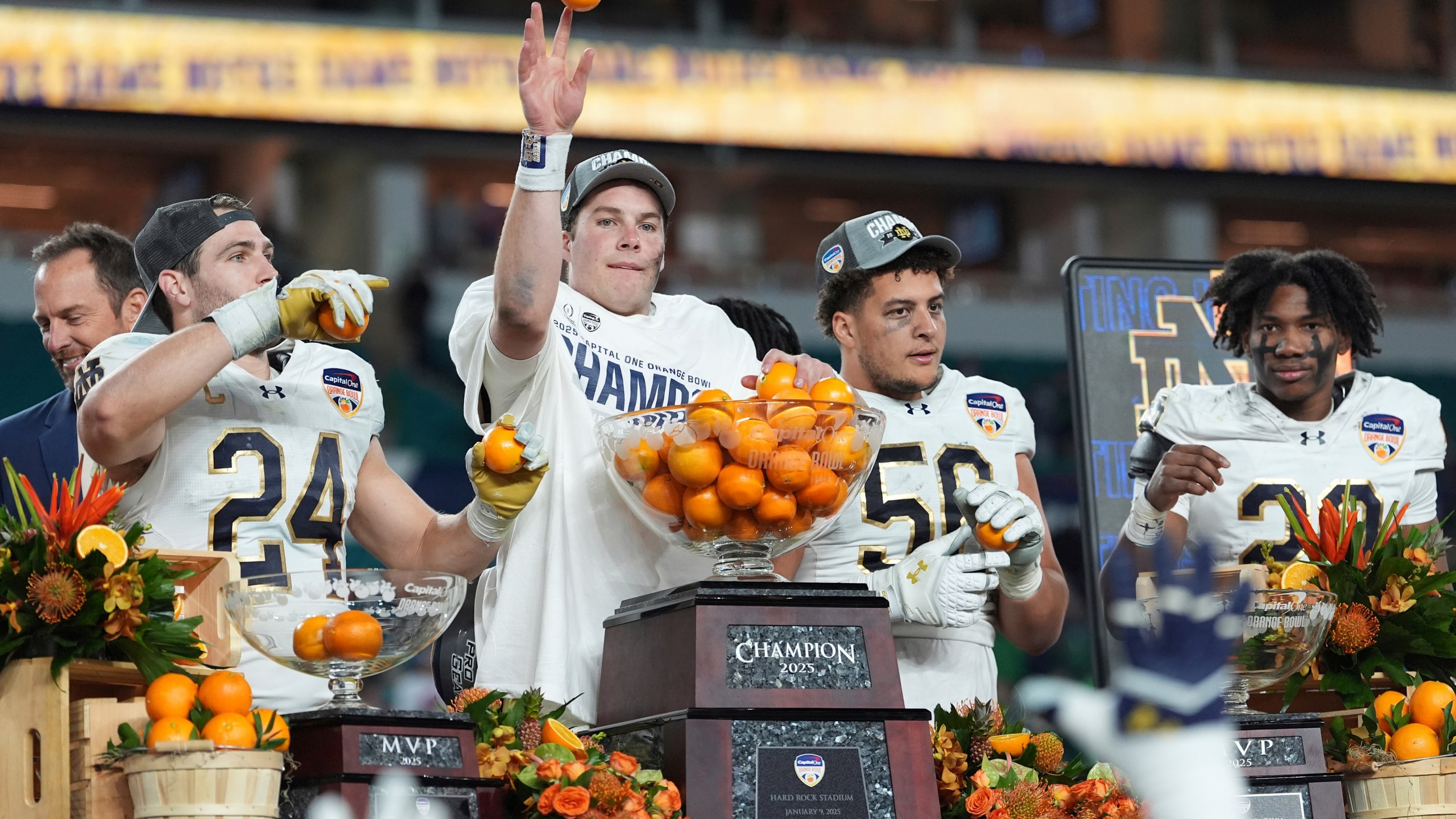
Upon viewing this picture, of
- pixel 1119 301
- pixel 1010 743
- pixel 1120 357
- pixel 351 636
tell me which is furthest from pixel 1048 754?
pixel 1119 301

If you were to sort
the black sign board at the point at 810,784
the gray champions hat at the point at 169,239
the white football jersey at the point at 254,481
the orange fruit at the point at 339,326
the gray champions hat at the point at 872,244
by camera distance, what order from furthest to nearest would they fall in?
Result: the gray champions hat at the point at 872,244 < the gray champions hat at the point at 169,239 < the white football jersey at the point at 254,481 < the orange fruit at the point at 339,326 < the black sign board at the point at 810,784

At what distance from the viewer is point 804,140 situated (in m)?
12.0

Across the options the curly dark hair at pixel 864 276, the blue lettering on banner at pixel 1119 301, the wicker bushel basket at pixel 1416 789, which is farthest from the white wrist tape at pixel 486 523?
the blue lettering on banner at pixel 1119 301

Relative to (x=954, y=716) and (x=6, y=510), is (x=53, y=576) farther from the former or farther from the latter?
(x=954, y=716)

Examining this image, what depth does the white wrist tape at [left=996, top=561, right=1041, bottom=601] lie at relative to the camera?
2.83m

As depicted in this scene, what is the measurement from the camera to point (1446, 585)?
2.86 m

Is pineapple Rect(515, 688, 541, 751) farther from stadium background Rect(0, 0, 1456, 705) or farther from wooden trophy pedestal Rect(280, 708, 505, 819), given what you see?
stadium background Rect(0, 0, 1456, 705)

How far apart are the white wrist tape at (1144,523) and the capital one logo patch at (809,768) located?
1556 millimetres

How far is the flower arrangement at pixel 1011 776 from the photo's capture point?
→ 7.72 feet

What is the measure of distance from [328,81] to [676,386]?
8.67 meters

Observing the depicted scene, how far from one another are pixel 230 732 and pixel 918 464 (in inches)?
60.2

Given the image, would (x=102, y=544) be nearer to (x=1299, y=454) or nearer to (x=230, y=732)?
(x=230, y=732)

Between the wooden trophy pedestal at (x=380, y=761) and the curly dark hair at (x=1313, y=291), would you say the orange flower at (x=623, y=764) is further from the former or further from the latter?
the curly dark hair at (x=1313, y=291)

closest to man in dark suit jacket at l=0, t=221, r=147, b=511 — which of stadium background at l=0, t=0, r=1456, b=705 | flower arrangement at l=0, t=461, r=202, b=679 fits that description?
flower arrangement at l=0, t=461, r=202, b=679
